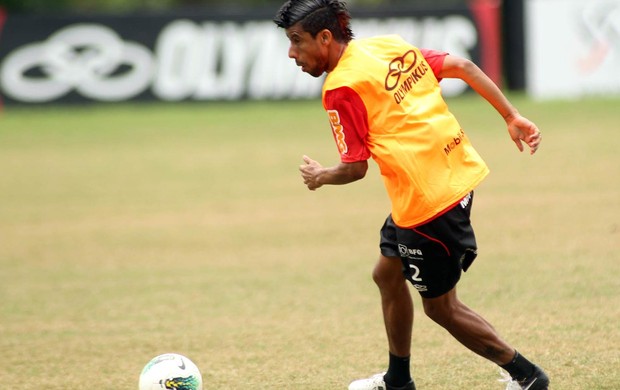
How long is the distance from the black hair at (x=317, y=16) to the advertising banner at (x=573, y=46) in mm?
17558

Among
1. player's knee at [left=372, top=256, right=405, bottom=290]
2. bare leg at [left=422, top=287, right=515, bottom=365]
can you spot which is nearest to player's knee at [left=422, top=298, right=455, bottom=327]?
bare leg at [left=422, top=287, right=515, bottom=365]

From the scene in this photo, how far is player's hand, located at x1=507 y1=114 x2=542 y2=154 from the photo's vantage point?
5.51 meters

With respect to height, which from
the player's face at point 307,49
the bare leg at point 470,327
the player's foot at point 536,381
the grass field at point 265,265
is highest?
the player's face at point 307,49

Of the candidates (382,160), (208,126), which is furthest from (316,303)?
(208,126)

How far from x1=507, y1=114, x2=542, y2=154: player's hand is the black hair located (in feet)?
3.37

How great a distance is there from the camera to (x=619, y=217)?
11.0 meters

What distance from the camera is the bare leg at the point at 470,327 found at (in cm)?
547

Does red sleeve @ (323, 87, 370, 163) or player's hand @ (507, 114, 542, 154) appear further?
player's hand @ (507, 114, 542, 154)

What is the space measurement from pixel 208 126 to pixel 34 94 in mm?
5130

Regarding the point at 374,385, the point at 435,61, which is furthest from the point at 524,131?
the point at 374,385

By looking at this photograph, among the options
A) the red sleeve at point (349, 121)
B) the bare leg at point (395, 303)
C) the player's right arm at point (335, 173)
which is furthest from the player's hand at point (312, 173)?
the bare leg at point (395, 303)

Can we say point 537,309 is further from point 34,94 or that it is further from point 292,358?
point 34,94

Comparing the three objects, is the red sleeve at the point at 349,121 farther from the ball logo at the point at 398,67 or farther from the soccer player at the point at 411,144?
the ball logo at the point at 398,67

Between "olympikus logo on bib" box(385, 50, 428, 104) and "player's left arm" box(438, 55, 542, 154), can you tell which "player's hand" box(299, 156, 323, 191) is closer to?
"olympikus logo on bib" box(385, 50, 428, 104)
